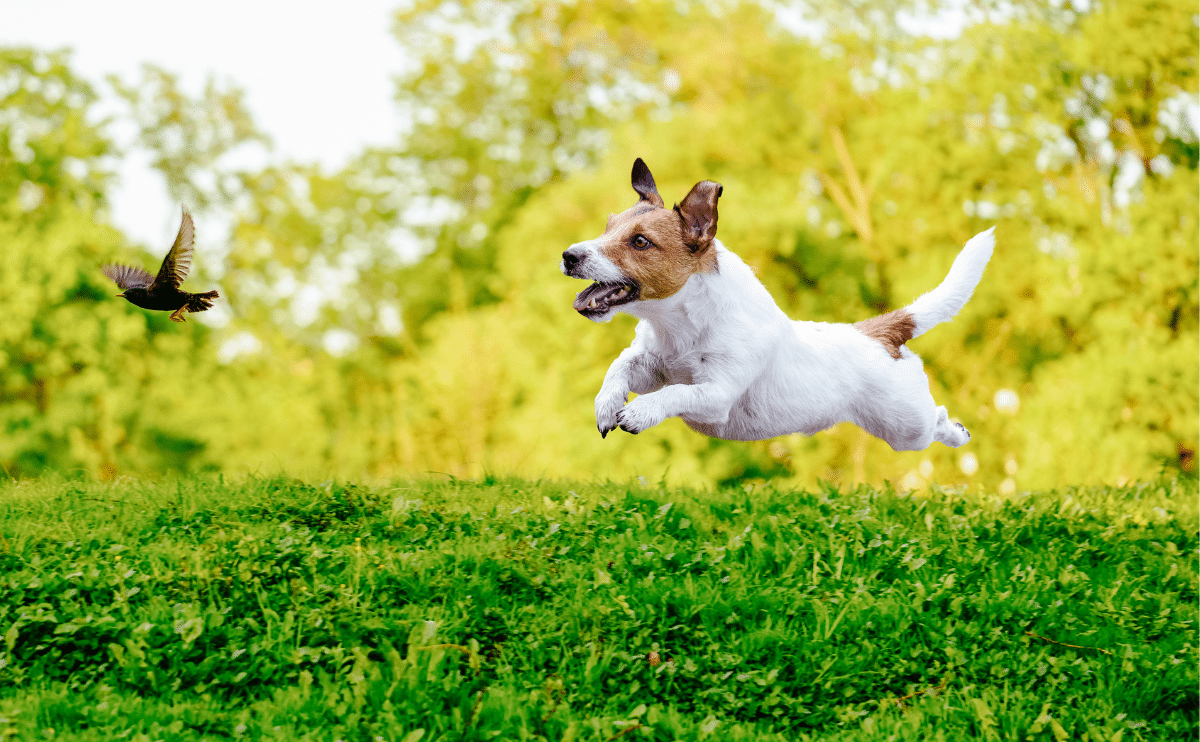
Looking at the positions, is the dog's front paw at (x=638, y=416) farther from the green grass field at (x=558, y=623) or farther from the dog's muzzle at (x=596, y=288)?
the green grass field at (x=558, y=623)

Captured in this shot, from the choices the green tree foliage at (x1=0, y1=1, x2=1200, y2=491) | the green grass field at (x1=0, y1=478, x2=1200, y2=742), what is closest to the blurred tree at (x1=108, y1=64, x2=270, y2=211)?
the green tree foliage at (x1=0, y1=1, x2=1200, y2=491)

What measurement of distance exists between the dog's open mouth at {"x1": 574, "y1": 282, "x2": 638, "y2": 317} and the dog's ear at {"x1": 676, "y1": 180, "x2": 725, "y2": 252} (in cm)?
26

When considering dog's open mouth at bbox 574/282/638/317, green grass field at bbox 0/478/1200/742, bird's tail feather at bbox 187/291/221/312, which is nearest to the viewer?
dog's open mouth at bbox 574/282/638/317

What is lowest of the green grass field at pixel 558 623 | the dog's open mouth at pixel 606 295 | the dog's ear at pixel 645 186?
the green grass field at pixel 558 623

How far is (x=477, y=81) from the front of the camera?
25.7 metres

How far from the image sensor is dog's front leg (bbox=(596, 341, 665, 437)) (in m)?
3.04

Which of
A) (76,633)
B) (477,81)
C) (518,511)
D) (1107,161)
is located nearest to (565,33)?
(477,81)

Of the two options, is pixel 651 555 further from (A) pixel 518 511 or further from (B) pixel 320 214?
(B) pixel 320 214

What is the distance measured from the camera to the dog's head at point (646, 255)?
119 inches

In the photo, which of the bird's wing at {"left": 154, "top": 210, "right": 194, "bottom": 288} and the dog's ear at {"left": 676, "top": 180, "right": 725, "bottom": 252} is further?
the bird's wing at {"left": 154, "top": 210, "right": 194, "bottom": 288}

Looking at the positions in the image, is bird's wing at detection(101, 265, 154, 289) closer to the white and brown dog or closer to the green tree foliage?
the white and brown dog

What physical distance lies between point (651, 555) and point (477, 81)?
2163 centimetres

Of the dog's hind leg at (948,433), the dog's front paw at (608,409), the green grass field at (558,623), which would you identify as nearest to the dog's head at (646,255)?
the dog's front paw at (608,409)

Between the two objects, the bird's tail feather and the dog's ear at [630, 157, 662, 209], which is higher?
the dog's ear at [630, 157, 662, 209]
